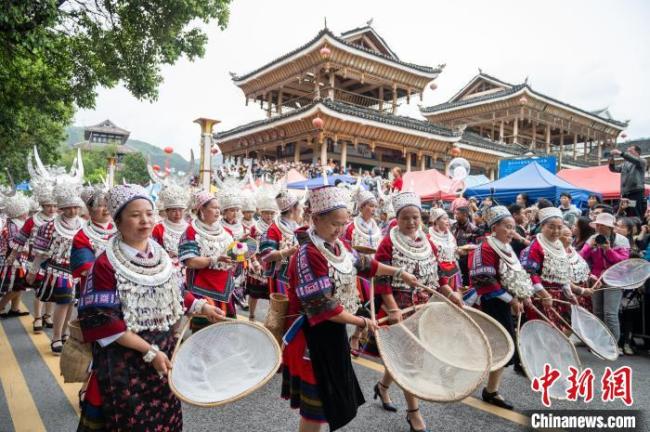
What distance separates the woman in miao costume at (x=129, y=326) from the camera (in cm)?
218

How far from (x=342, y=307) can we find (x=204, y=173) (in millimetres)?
8727

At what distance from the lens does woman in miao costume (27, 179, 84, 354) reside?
495 centimetres

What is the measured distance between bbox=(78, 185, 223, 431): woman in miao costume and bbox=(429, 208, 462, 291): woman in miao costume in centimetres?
297

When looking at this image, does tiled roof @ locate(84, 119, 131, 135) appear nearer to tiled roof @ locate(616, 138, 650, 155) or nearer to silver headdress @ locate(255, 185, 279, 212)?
tiled roof @ locate(616, 138, 650, 155)

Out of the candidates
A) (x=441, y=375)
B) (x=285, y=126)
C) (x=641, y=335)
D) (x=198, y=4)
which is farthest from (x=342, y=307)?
(x=285, y=126)

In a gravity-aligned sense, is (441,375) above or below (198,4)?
below

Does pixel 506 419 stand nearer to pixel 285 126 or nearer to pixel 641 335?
pixel 641 335

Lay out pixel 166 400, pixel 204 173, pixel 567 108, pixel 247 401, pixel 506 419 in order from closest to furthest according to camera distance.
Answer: pixel 166 400 < pixel 506 419 < pixel 247 401 < pixel 204 173 < pixel 567 108

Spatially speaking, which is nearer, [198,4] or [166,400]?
[166,400]

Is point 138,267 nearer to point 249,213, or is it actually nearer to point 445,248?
point 445,248

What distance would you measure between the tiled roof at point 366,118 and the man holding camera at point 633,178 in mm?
16111

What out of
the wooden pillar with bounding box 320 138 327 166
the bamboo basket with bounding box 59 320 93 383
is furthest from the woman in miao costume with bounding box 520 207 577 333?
the wooden pillar with bounding box 320 138 327 166

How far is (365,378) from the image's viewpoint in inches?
175

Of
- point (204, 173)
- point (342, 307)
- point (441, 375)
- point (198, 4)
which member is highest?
point (198, 4)
